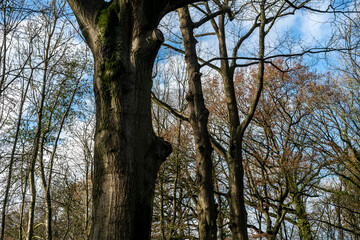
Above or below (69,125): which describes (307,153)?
below

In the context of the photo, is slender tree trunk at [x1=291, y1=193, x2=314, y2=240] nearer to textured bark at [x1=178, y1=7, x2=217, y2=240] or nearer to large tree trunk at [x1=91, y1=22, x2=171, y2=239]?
textured bark at [x1=178, y1=7, x2=217, y2=240]

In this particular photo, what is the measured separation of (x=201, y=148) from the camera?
5316 mm

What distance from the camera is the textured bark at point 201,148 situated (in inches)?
193

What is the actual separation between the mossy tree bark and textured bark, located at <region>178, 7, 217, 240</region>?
2634 millimetres

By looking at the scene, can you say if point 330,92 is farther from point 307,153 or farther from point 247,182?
point 247,182

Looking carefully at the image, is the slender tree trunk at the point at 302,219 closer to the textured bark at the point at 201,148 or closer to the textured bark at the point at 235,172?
the textured bark at the point at 235,172

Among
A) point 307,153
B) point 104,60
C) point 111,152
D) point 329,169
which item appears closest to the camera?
point 111,152

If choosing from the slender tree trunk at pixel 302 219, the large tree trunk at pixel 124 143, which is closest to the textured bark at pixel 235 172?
the large tree trunk at pixel 124 143

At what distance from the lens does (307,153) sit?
10547mm

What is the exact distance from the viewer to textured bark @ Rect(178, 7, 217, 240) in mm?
4895

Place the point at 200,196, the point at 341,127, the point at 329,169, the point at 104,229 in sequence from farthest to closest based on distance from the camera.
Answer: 1. the point at 329,169
2. the point at 341,127
3. the point at 200,196
4. the point at 104,229

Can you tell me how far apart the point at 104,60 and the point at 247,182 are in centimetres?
1126

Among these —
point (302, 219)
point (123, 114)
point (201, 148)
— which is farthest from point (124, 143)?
point (302, 219)

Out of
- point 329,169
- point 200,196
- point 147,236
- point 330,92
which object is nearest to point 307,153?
point 329,169
